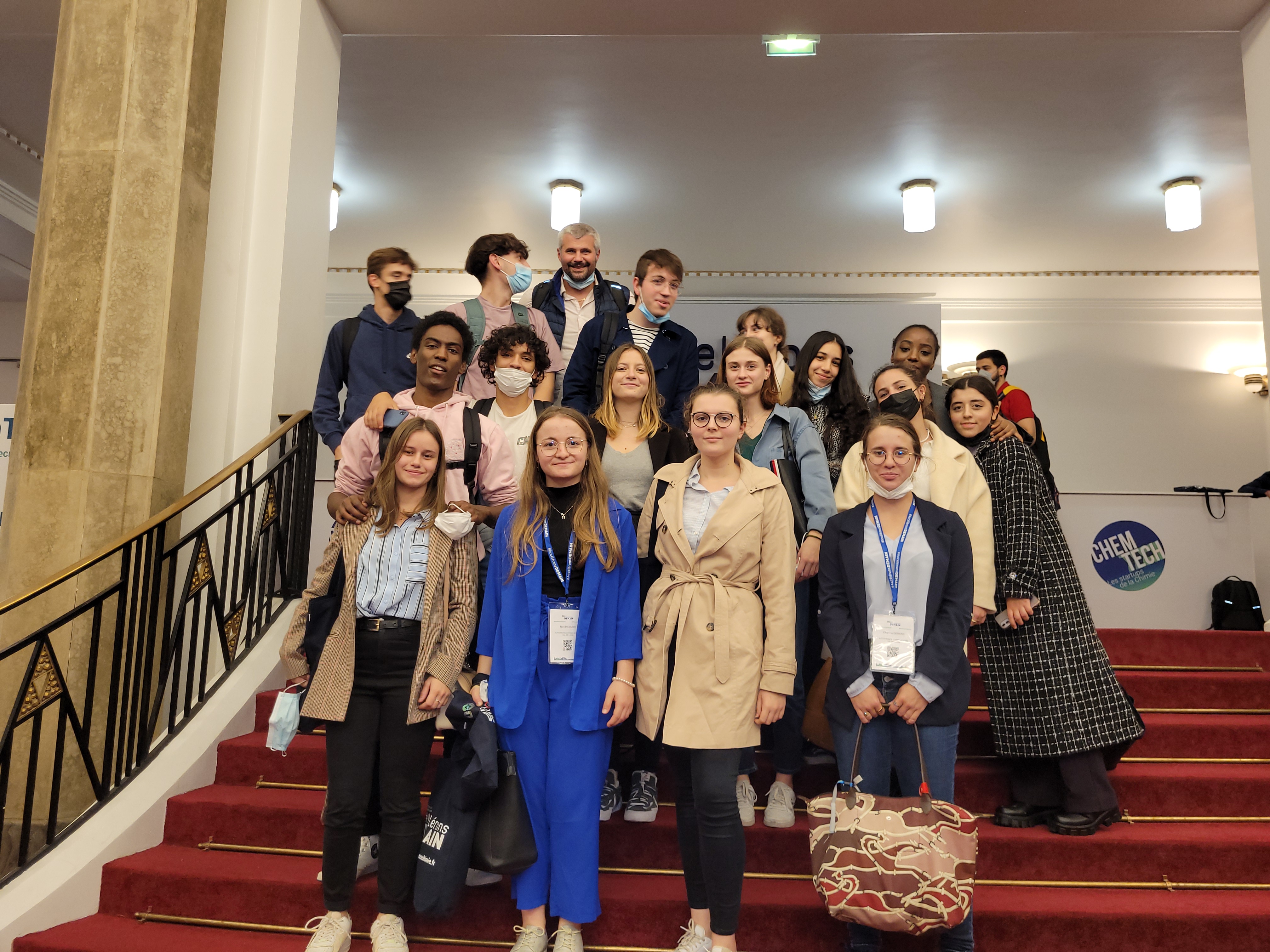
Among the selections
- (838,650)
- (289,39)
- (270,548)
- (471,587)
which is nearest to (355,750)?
(471,587)

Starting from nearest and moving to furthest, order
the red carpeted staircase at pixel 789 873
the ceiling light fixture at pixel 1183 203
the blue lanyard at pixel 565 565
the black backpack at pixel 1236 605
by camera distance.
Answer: the blue lanyard at pixel 565 565 < the red carpeted staircase at pixel 789 873 < the black backpack at pixel 1236 605 < the ceiling light fixture at pixel 1183 203

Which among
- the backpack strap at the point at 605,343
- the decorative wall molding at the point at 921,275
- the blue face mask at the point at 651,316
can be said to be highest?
the decorative wall molding at the point at 921,275

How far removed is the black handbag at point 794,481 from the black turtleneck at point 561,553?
85 centimetres

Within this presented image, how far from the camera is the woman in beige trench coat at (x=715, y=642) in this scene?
2523 mm

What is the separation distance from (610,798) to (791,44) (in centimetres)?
377

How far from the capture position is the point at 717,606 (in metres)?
2.64

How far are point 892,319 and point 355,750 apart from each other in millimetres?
6475

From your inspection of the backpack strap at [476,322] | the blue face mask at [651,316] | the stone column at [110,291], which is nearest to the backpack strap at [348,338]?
the backpack strap at [476,322]

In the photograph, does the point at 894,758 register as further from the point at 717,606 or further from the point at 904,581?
the point at 717,606

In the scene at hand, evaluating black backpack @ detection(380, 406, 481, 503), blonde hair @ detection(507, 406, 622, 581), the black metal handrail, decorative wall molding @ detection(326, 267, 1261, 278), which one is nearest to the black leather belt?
blonde hair @ detection(507, 406, 622, 581)

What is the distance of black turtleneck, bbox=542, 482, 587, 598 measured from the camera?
2.72 m

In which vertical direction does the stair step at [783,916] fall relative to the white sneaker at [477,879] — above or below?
below

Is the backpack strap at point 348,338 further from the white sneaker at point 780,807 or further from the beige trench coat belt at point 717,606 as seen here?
the white sneaker at point 780,807

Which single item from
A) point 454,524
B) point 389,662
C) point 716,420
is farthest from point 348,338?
point 716,420
